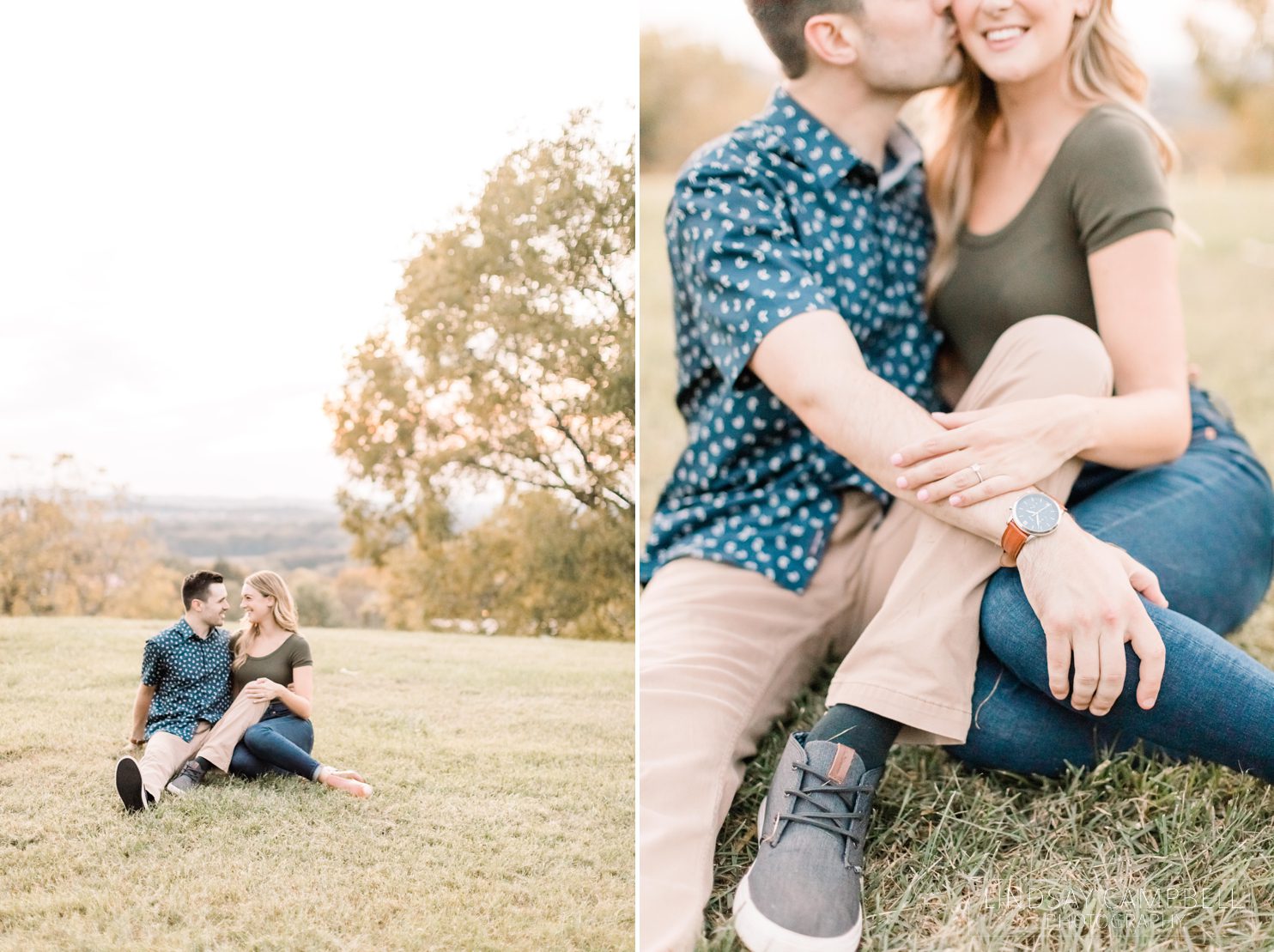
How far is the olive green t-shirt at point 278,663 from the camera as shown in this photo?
1.57 m

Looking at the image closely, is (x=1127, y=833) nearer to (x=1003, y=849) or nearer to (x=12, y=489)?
(x=1003, y=849)

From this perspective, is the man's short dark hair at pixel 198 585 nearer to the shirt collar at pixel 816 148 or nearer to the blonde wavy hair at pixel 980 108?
the shirt collar at pixel 816 148

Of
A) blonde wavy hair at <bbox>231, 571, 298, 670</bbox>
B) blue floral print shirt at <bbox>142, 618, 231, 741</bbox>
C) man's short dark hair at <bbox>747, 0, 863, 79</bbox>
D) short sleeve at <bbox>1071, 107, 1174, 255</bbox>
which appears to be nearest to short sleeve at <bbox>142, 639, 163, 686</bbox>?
blue floral print shirt at <bbox>142, 618, 231, 741</bbox>

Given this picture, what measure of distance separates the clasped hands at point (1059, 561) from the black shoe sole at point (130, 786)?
1085 mm

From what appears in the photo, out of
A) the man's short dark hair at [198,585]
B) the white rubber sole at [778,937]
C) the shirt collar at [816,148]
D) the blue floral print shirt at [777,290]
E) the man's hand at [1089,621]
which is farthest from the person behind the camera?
the shirt collar at [816,148]

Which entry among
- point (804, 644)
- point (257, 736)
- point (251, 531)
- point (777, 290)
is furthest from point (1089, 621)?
point (251, 531)

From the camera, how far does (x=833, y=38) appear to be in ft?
5.85

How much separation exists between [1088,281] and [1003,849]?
0.90 metres

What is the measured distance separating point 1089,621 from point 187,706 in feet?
3.89

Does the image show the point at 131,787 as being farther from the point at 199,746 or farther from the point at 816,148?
the point at 816,148

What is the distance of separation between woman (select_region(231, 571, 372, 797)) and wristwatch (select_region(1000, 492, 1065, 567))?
36.8 inches

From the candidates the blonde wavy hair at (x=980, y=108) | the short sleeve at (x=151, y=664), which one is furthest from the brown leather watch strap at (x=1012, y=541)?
the short sleeve at (x=151, y=664)

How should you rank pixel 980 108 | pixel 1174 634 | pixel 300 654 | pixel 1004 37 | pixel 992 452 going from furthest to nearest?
1. pixel 980 108
2. pixel 1004 37
3. pixel 300 654
4. pixel 992 452
5. pixel 1174 634

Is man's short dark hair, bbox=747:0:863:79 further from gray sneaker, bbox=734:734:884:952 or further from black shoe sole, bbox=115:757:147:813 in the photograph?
black shoe sole, bbox=115:757:147:813
